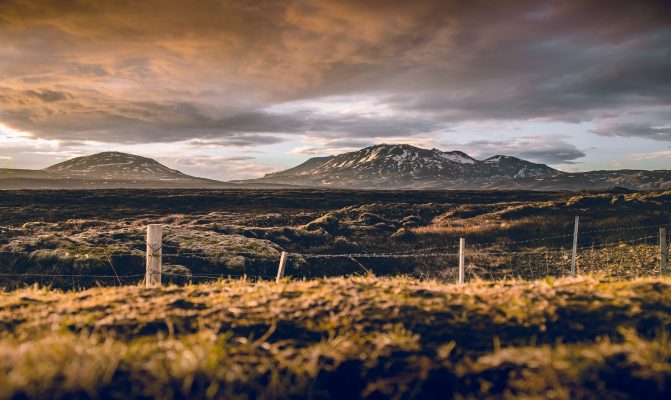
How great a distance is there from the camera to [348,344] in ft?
13.6

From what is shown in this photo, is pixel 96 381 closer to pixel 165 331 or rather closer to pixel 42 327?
pixel 165 331

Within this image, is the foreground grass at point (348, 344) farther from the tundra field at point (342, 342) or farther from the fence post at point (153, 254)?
the fence post at point (153, 254)

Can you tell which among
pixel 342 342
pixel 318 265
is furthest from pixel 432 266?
pixel 342 342

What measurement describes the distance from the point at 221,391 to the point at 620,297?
4.51 metres

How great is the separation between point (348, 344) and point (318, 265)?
1836 cm

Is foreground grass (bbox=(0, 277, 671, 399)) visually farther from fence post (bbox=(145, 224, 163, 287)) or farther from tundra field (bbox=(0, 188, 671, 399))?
fence post (bbox=(145, 224, 163, 287))

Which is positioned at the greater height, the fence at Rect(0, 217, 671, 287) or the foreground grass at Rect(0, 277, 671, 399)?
the foreground grass at Rect(0, 277, 671, 399)

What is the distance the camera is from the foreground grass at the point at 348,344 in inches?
141

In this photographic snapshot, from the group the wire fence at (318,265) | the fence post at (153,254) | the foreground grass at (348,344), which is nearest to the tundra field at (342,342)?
the foreground grass at (348,344)

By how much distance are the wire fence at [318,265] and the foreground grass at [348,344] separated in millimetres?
7604

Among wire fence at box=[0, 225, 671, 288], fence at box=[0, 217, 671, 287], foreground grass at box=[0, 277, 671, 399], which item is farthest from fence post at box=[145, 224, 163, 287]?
fence at box=[0, 217, 671, 287]

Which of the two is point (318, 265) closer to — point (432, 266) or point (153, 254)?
point (432, 266)

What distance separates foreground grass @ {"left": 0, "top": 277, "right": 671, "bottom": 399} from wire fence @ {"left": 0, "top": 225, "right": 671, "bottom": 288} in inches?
299

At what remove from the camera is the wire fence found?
16.9m
